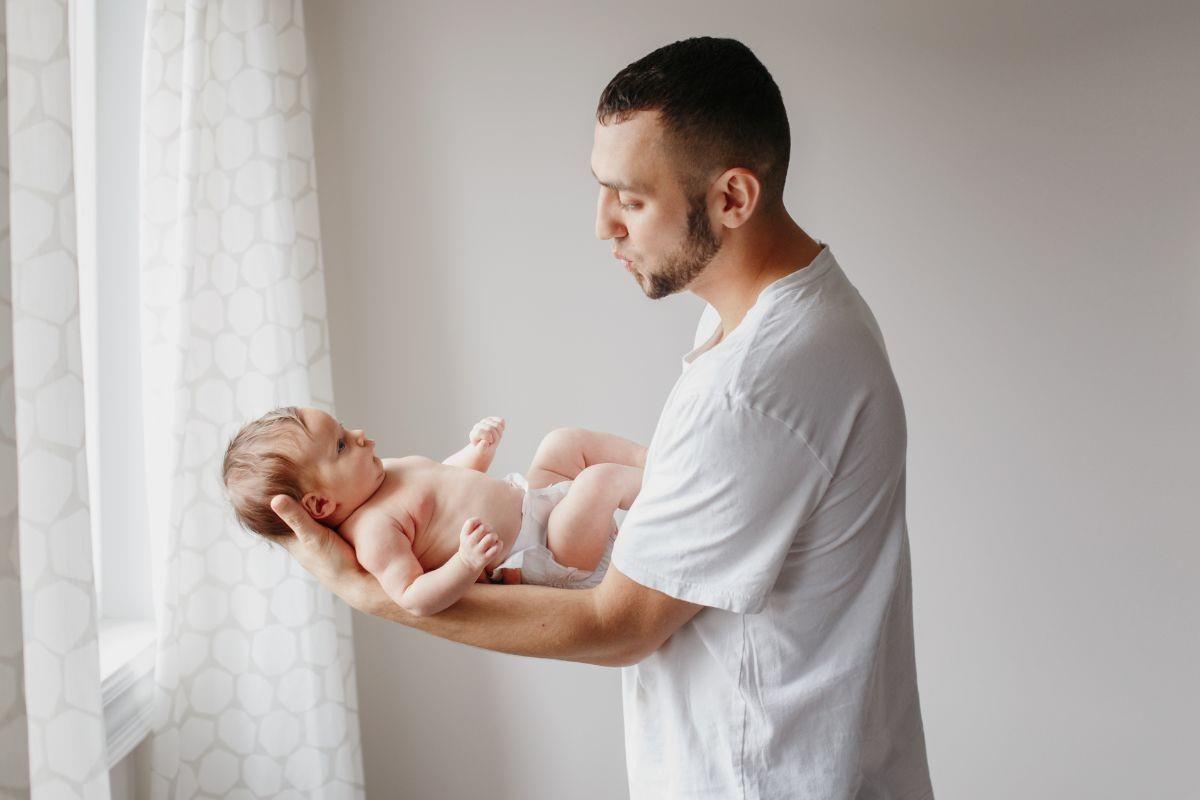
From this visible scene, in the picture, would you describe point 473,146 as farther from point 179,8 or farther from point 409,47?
point 179,8

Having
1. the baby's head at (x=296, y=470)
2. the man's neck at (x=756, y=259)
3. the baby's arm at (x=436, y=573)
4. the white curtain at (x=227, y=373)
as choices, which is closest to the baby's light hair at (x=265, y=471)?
the baby's head at (x=296, y=470)

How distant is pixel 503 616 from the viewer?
1392mm

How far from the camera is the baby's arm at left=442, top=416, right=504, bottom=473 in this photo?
1.87 m

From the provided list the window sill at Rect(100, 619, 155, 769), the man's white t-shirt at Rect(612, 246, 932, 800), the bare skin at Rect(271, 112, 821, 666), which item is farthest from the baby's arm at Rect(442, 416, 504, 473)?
the window sill at Rect(100, 619, 155, 769)

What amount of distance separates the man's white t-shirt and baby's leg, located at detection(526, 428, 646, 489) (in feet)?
1.59

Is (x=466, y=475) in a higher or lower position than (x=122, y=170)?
lower

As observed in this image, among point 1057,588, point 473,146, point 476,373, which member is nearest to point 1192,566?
point 1057,588

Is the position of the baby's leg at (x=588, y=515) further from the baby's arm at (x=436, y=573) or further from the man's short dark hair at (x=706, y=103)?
the man's short dark hair at (x=706, y=103)

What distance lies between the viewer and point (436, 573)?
4.70ft

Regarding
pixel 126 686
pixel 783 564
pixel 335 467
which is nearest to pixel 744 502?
pixel 783 564

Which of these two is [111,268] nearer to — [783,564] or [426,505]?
[426,505]

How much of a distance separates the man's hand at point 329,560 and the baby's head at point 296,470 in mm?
53

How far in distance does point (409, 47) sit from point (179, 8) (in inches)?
23.8

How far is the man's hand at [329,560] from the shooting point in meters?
1.50
